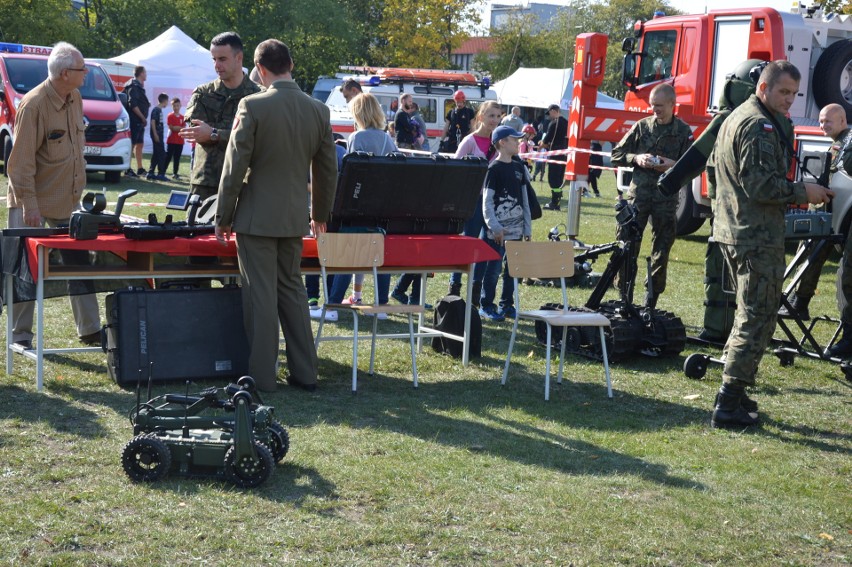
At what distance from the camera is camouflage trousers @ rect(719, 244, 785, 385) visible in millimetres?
6297

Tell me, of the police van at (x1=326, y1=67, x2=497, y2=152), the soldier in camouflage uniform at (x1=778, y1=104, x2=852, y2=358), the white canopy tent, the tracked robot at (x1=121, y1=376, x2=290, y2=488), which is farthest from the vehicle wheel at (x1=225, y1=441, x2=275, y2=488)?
the white canopy tent

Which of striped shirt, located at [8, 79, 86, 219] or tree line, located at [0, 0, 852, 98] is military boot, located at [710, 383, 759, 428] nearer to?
striped shirt, located at [8, 79, 86, 219]

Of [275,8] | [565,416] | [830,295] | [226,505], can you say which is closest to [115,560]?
[226,505]

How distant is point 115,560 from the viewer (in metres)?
4.14

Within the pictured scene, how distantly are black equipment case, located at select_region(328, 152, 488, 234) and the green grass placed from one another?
1039 mm

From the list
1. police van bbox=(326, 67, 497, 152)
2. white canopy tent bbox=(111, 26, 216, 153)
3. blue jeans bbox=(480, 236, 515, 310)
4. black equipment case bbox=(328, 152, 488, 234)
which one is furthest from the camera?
white canopy tent bbox=(111, 26, 216, 153)

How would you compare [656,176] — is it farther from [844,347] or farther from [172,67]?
[172,67]

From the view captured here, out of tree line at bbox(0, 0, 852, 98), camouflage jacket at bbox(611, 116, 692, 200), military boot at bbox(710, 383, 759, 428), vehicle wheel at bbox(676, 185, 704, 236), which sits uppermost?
tree line at bbox(0, 0, 852, 98)

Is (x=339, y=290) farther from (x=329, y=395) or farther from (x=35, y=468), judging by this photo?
(x=35, y=468)

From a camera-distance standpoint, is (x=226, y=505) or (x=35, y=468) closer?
(x=226, y=505)

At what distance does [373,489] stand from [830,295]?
827cm

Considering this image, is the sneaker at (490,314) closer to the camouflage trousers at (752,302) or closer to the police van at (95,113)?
the camouflage trousers at (752,302)

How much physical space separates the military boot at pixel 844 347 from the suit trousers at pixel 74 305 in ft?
18.4

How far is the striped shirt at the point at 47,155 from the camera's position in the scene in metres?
7.08
